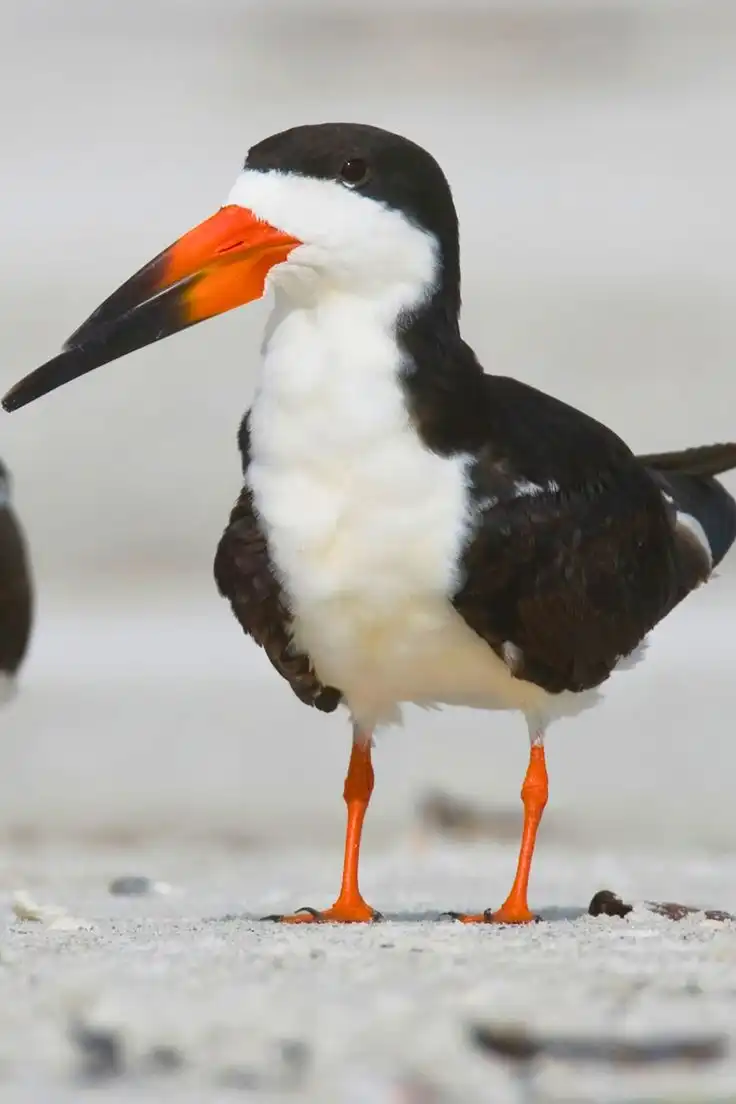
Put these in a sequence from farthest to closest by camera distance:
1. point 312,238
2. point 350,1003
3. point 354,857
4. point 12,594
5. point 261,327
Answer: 1. point 261,327
2. point 12,594
3. point 354,857
4. point 312,238
5. point 350,1003

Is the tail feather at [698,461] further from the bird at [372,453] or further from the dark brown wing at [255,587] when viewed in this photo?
the dark brown wing at [255,587]

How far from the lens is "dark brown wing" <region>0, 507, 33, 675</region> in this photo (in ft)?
22.5

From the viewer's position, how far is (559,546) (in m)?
4.62

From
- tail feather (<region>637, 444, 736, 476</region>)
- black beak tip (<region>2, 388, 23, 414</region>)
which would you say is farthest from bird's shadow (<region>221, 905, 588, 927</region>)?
tail feather (<region>637, 444, 736, 476</region>)

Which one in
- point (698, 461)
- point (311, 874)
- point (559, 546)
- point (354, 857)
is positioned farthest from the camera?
point (311, 874)

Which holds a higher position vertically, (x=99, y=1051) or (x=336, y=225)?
(x=336, y=225)


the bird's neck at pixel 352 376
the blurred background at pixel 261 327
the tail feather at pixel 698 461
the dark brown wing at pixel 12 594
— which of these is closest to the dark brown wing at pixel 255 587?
the bird's neck at pixel 352 376

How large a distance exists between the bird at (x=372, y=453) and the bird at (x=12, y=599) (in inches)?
91.3

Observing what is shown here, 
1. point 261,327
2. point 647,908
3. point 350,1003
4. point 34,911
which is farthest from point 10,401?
point 261,327

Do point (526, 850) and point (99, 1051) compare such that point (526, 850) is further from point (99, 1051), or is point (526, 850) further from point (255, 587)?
point (99, 1051)

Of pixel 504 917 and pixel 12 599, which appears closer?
pixel 504 917

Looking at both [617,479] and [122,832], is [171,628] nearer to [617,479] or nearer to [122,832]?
[122,832]

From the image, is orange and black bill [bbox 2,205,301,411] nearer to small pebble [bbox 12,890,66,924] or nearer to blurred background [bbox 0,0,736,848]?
small pebble [bbox 12,890,66,924]

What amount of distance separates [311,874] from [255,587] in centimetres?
203
